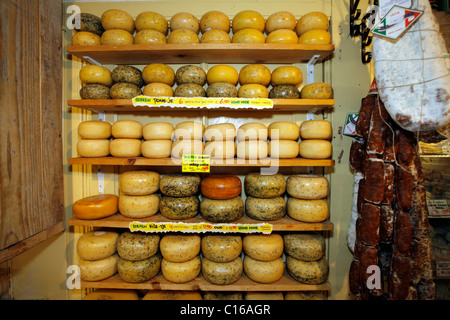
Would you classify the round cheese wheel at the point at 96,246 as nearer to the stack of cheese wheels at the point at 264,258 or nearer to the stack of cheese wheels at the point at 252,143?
the stack of cheese wheels at the point at 264,258

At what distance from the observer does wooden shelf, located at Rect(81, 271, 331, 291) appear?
127 cm

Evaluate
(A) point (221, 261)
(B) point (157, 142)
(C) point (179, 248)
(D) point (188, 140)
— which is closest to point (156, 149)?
(B) point (157, 142)

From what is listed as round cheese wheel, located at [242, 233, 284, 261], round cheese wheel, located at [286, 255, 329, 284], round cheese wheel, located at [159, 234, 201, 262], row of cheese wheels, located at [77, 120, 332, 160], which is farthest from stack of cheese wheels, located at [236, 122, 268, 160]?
round cheese wheel, located at [286, 255, 329, 284]

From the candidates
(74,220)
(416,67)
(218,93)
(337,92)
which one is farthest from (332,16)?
(74,220)

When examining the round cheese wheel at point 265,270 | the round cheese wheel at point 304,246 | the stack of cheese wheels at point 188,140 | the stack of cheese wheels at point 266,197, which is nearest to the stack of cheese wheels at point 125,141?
the stack of cheese wheels at point 188,140

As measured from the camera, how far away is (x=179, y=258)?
1.27 metres

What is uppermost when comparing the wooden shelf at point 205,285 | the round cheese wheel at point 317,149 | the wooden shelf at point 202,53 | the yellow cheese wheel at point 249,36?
the yellow cheese wheel at point 249,36

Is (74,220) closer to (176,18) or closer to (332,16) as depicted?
(176,18)

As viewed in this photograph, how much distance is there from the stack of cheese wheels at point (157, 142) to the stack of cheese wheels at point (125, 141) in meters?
0.07

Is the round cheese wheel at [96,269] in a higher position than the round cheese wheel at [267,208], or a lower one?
lower

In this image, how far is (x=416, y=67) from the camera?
0.97 metres

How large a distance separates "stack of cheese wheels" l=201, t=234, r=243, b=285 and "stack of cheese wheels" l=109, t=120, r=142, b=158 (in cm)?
87

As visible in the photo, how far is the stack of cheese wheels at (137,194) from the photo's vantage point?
127cm
